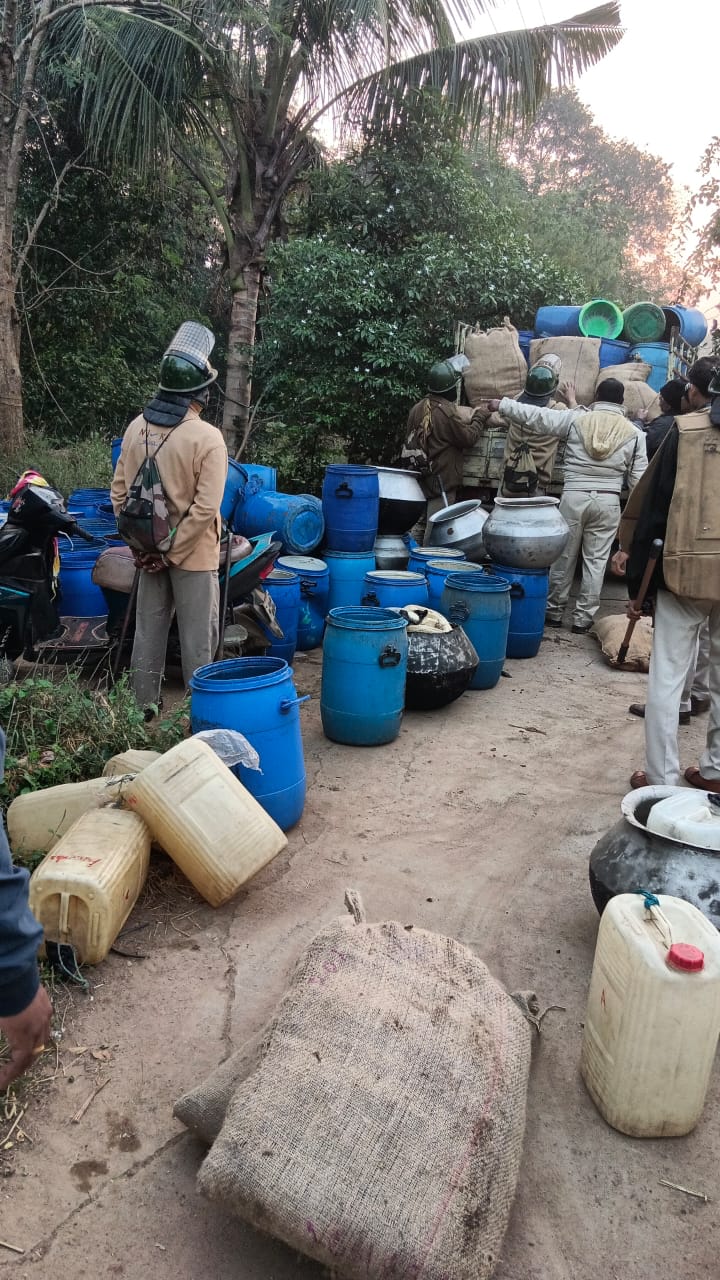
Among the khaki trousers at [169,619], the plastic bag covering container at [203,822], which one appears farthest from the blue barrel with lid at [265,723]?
the khaki trousers at [169,619]

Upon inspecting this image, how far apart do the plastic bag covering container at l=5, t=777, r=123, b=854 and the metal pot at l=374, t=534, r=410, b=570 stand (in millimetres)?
4399

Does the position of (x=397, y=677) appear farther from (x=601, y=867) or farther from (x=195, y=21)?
(x=195, y=21)

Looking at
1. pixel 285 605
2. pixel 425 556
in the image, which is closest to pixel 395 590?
pixel 285 605

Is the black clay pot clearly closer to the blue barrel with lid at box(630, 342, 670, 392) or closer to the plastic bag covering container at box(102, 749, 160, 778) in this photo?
the plastic bag covering container at box(102, 749, 160, 778)

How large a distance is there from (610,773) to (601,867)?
1869 mm

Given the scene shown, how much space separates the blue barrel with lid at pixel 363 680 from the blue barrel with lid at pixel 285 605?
42.5 inches

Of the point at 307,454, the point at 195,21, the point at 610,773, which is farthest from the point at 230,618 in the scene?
the point at 195,21

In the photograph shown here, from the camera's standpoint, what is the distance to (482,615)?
231 inches

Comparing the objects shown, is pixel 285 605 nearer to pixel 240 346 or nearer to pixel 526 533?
pixel 526 533

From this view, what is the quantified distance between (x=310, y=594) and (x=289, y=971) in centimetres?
397

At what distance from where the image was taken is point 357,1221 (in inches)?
63.7

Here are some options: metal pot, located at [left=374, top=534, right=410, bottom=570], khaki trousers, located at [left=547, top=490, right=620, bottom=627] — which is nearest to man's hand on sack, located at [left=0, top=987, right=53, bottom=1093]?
metal pot, located at [left=374, top=534, right=410, bottom=570]

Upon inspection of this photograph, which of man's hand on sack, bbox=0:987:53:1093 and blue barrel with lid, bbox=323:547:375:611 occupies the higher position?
man's hand on sack, bbox=0:987:53:1093

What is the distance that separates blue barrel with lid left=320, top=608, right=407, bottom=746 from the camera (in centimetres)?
471
